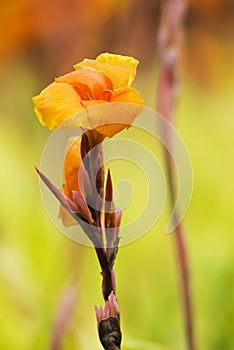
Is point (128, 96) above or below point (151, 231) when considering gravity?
above

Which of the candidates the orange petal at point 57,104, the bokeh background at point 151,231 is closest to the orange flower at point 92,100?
the orange petal at point 57,104

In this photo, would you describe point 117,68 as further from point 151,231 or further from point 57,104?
point 151,231

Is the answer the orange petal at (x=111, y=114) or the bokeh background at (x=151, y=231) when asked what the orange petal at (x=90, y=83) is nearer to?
the orange petal at (x=111, y=114)

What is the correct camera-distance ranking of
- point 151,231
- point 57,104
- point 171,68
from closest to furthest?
point 57,104, point 171,68, point 151,231

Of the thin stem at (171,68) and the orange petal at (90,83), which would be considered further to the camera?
the thin stem at (171,68)

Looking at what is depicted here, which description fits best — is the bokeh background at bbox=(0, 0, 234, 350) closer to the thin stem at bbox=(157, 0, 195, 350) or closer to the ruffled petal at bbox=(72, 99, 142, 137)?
the thin stem at bbox=(157, 0, 195, 350)

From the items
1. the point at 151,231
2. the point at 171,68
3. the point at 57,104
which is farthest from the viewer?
the point at 151,231

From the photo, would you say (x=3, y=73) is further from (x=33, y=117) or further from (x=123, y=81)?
(x=123, y=81)

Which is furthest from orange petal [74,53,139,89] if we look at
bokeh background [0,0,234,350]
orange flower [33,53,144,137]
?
bokeh background [0,0,234,350]

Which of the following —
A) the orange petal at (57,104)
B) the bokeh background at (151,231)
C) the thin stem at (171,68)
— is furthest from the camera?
the bokeh background at (151,231)

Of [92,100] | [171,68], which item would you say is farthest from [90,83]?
[171,68]
